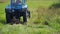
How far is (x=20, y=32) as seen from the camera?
1105cm

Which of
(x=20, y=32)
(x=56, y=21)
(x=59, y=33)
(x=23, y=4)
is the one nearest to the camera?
(x=20, y=32)

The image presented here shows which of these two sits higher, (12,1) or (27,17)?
(12,1)

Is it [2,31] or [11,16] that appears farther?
[11,16]

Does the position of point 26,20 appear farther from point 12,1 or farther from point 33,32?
point 33,32

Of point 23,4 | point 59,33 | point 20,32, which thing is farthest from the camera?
point 23,4

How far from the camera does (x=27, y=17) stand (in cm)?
1630

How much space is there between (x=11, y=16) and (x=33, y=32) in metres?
4.85

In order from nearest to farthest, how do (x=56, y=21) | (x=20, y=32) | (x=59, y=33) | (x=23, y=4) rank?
(x=20, y=32)
(x=59, y=33)
(x=56, y=21)
(x=23, y=4)

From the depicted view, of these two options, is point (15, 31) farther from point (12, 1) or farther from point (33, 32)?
point (12, 1)

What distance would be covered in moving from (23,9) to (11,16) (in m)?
1.00

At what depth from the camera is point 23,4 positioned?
15.9m

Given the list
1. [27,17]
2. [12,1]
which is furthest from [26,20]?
[12,1]

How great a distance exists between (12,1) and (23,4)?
0.71 m

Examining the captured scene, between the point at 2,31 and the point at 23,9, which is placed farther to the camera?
the point at 23,9
